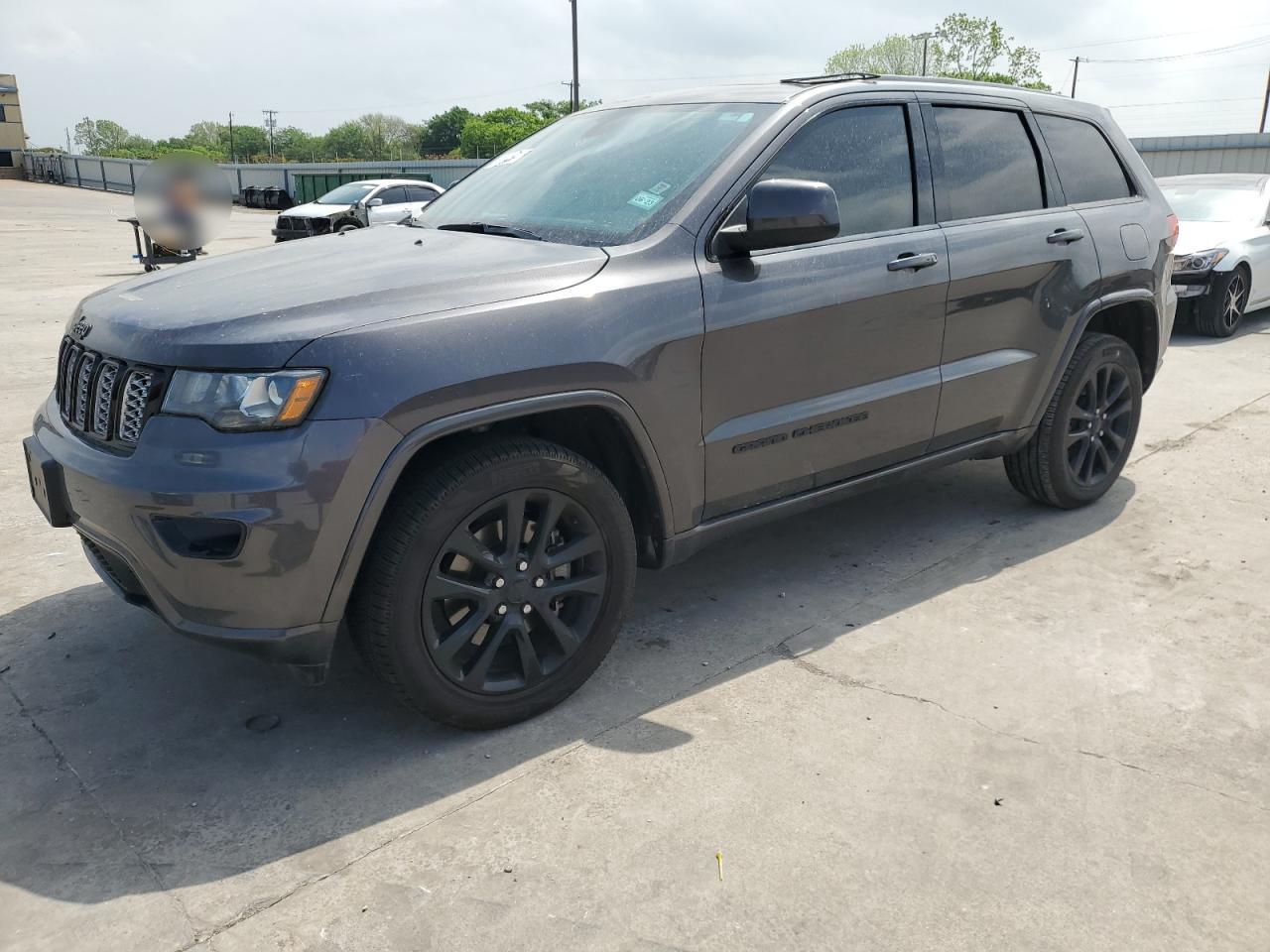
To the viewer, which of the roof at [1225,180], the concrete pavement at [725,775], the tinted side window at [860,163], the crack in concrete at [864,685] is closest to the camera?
the concrete pavement at [725,775]

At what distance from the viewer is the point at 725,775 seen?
2.92m

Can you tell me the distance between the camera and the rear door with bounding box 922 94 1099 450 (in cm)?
406

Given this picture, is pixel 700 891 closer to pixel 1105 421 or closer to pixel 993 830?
pixel 993 830

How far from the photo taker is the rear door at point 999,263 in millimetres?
4062

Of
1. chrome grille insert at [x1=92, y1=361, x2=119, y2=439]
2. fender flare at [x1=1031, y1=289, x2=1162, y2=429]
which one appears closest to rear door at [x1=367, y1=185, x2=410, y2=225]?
fender flare at [x1=1031, y1=289, x2=1162, y2=429]

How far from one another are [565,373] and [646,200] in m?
0.81

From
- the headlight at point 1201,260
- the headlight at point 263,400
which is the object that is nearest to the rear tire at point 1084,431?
the headlight at point 263,400

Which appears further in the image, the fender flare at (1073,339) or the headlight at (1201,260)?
the headlight at (1201,260)

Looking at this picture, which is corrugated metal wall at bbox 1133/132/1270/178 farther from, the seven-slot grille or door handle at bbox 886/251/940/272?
the seven-slot grille

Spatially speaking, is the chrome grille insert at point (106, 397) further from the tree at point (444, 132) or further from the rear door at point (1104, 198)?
the tree at point (444, 132)

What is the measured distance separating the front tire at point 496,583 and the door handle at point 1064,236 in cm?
231

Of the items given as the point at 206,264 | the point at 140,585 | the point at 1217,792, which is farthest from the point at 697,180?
the point at 1217,792

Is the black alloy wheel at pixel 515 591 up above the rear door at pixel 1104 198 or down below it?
below

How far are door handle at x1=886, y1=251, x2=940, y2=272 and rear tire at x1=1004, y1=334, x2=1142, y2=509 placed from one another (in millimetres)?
1111
